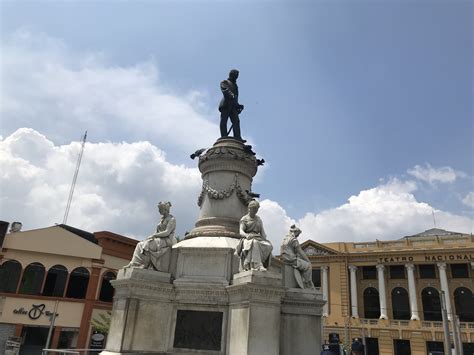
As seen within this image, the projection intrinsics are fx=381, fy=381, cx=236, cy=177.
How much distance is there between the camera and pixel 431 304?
49.9 metres

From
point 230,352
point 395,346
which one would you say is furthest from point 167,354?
point 395,346

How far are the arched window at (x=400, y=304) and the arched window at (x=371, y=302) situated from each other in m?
2.17

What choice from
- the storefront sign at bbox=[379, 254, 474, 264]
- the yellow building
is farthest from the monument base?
the storefront sign at bbox=[379, 254, 474, 264]

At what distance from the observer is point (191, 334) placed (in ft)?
29.4

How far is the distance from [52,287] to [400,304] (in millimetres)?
43068

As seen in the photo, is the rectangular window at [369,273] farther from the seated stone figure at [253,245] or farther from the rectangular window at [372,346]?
the seated stone figure at [253,245]

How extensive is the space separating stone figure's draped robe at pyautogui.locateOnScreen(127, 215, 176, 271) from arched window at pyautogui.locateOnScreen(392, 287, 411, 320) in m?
49.4

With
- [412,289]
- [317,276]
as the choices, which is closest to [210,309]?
[412,289]

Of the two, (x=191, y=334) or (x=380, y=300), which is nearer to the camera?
(x=191, y=334)

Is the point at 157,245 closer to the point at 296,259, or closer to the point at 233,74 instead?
the point at 296,259

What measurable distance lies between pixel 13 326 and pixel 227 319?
2729 centimetres

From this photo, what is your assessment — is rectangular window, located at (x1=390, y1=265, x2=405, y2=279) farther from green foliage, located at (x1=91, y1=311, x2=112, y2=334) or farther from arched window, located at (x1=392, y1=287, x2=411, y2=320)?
green foliage, located at (x1=91, y1=311, x2=112, y2=334)

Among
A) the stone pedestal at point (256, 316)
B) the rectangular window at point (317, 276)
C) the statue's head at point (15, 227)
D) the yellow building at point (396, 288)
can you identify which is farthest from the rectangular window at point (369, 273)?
the stone pedestal at point (256, 316)

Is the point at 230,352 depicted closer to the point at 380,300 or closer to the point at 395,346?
the point at 395,346
